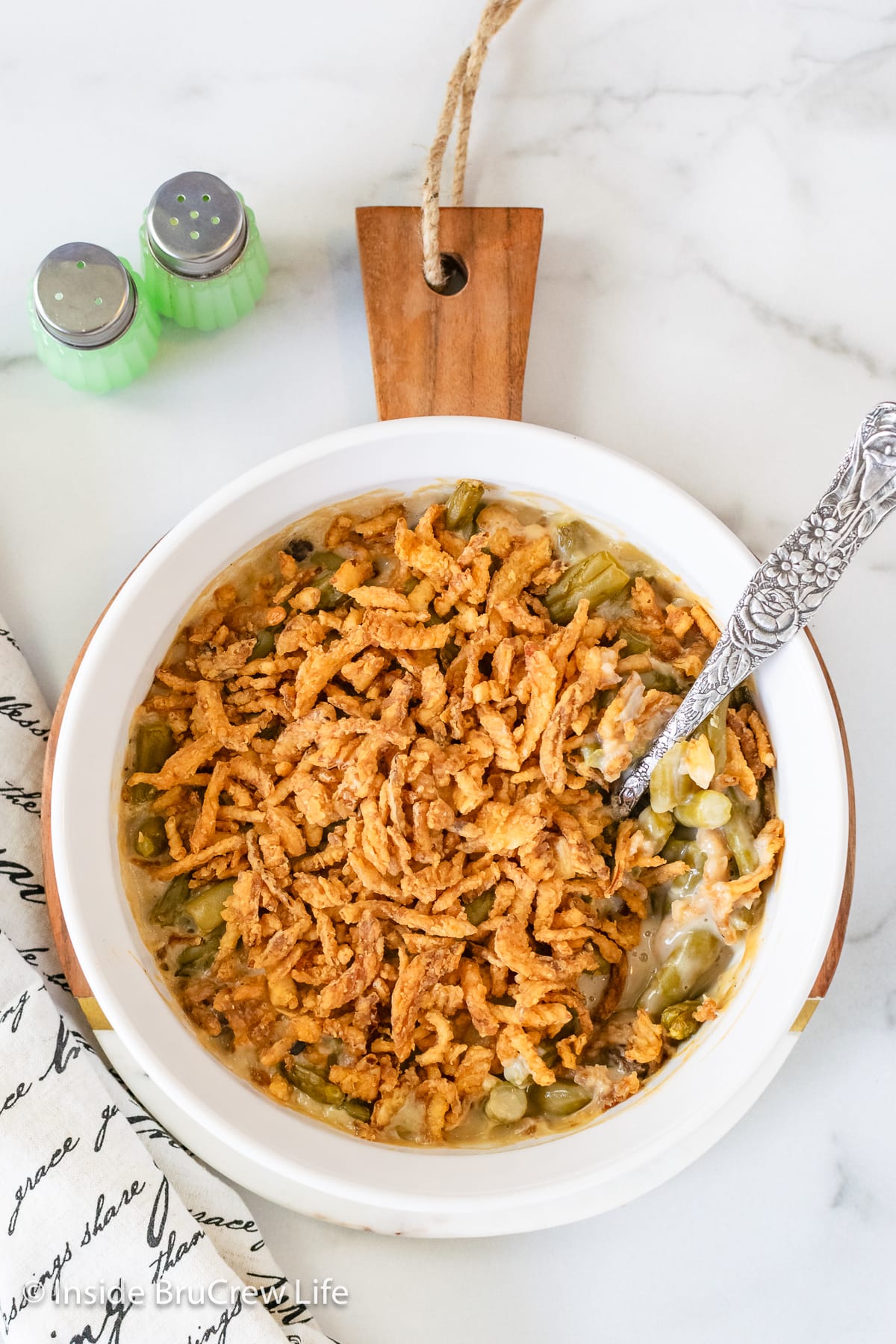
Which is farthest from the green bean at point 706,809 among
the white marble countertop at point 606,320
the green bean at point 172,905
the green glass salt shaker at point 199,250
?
the green glass salt shaker at point 199,250

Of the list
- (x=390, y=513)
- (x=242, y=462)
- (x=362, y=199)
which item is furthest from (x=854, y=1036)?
(x=362, y=199)

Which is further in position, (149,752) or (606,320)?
(606,320)

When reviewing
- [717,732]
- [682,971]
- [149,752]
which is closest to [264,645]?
[149,752]

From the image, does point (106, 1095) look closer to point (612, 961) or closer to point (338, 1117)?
point (338, 1117)

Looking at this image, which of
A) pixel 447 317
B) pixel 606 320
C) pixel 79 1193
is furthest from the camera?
pixel 606 320

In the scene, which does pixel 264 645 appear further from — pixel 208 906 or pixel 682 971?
pixel 682 971
